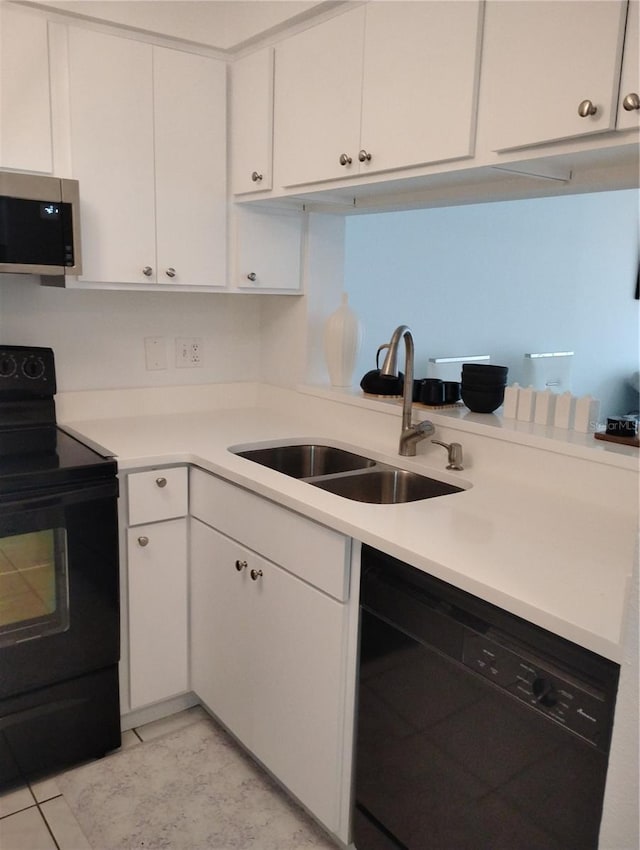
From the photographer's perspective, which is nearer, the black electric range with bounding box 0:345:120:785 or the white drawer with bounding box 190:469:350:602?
the white drawer with bounding box 190:469:350:602

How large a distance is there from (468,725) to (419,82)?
1452 millimetres

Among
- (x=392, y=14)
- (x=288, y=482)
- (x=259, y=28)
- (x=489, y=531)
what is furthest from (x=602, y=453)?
A: (x=259, y=28)

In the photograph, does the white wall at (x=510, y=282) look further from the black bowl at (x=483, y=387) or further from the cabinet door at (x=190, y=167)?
the black bowl at (x=483, y=387)

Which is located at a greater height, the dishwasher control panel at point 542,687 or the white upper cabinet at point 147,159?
the white upper cabinet at point 147,159

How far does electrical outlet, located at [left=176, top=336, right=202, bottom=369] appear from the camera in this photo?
2.72 m

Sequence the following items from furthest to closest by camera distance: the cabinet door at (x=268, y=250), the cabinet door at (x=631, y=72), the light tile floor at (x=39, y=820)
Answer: the cabinet door at (x=268, y=250), the light tile floor at (x=39, y=820), the cabinet door at (x=631, y=72)

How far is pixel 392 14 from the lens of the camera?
1754mm

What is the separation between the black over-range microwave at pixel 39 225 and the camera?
1940mm

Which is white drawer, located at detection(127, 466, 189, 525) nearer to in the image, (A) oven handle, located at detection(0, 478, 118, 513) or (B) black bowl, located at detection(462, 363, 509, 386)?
(A) oven handle, located at detection(0, 478, 118, 513)

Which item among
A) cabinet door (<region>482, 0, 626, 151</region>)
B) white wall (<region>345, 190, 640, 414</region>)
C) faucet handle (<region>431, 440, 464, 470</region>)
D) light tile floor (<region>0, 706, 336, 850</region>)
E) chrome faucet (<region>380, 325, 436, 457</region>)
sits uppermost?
cabinet door (<region>482, 0, 626, 151</region>)

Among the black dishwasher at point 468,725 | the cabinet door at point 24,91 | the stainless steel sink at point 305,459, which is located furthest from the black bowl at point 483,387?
the cabinet door at point 24,91

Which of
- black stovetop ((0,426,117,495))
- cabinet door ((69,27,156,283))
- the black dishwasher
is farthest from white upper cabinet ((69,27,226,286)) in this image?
the black dishwasher

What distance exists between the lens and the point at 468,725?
132 cm

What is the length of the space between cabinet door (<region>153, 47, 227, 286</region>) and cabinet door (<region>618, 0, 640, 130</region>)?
1.45 metres
